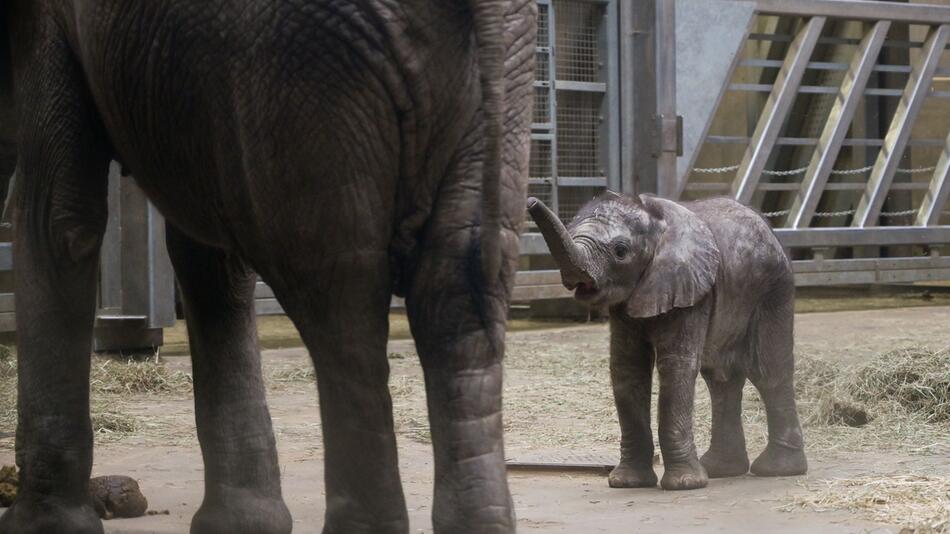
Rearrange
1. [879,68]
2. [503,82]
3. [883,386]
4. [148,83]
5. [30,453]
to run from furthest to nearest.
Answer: [879,68], [883,386], [30,453], [148,83], [503,82]

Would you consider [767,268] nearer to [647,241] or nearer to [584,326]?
[647,241]

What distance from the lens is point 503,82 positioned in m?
2.97

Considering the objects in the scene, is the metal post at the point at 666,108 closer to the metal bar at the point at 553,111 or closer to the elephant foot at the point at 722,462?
the metal bar at the point at 553,111

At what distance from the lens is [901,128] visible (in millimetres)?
13719

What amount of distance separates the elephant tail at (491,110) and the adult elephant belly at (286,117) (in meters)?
0.16

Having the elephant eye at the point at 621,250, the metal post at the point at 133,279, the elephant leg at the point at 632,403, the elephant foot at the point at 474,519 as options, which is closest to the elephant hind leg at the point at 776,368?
the elephant leg at the point at 632,403

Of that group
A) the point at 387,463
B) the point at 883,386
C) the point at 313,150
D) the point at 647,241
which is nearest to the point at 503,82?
the point at 313,150

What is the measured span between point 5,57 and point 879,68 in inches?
414

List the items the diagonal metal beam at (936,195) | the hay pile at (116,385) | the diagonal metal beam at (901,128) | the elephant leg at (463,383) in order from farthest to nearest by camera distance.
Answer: the diagonal metal beam at (936,195) → the diagonal metal beam at (901,128) → the hay pile at (116,385) → the elephant leg at (463,383)

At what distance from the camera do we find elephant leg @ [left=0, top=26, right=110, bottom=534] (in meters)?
3.95

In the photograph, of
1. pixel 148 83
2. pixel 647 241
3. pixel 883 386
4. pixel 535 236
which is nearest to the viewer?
pixel 148 83

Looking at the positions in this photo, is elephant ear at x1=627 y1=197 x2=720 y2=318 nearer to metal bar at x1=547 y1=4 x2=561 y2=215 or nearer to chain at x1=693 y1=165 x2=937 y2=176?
metal bar at x1=547 y1=4 x2=561 y2=215

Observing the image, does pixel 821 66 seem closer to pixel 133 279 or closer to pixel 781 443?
pixel 133 279

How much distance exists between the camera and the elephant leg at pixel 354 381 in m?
3.08
